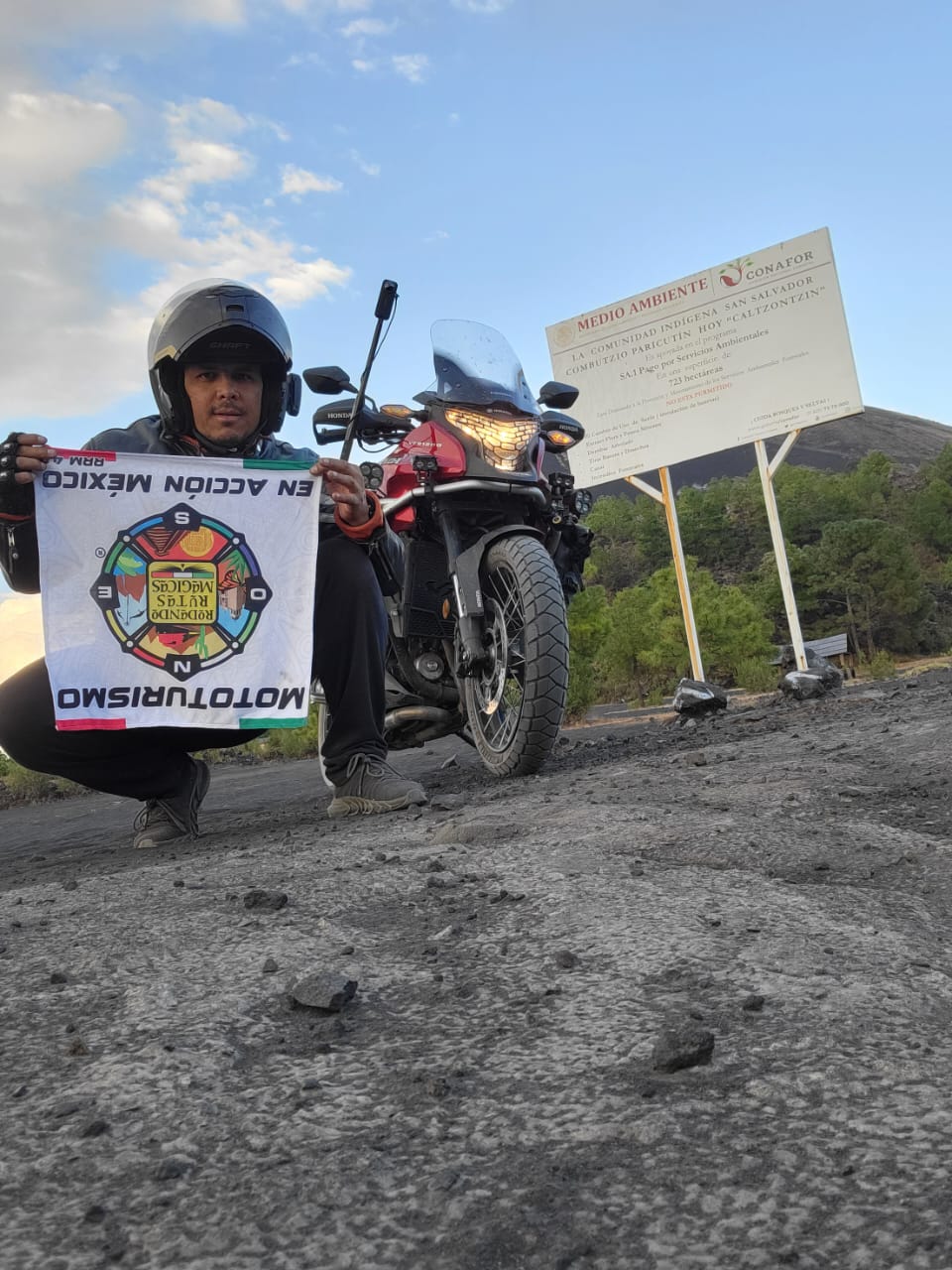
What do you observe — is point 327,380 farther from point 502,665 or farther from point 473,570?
point 502,665

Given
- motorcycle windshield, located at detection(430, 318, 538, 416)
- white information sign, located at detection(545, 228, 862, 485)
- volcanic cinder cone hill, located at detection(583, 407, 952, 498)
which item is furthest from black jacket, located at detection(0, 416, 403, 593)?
volcanic cinder cone hill, located at detection(583, 407, 952, 498)

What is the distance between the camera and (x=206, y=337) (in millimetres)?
2641

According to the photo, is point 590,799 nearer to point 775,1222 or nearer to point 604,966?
point 604,966

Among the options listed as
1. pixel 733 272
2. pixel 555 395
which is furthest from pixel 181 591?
pixel 733 272

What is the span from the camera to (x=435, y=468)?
3.34m

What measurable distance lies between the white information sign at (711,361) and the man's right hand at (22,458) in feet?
28.2

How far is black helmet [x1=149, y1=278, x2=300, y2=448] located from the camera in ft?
8.66

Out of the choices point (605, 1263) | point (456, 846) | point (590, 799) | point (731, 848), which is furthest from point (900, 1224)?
point (590, 799)

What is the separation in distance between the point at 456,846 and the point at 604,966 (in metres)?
0.73

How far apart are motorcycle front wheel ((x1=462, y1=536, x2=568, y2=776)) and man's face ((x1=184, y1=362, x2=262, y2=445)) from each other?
3.09 ft

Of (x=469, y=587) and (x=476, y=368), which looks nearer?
(x=469, y=587)

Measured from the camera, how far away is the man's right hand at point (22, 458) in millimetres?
2369

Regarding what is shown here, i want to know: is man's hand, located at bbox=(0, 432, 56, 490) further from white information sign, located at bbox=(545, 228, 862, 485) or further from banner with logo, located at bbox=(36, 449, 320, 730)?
white information sign, located at bbox=(545, 228, 862, 485)

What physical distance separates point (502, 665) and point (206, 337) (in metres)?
1.33
